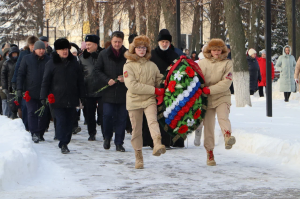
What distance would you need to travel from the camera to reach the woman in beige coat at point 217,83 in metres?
8.60

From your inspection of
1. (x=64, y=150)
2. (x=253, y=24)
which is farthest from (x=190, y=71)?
(x=253, y=24)

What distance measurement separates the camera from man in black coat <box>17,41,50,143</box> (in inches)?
473

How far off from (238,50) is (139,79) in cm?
958

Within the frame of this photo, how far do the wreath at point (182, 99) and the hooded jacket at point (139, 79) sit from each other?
0.17 metres

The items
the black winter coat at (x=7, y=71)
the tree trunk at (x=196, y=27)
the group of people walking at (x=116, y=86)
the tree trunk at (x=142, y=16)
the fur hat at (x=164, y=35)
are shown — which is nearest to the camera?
the group of people walking at (x=116, y=86)

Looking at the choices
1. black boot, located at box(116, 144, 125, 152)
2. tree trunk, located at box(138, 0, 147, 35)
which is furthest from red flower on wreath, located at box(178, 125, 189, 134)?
tree trunk, located at box(138, 0, 147, 35)

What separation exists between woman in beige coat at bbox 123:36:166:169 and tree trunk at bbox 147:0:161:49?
600 inches

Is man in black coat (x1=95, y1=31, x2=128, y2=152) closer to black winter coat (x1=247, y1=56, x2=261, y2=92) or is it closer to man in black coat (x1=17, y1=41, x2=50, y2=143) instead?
man in black coat (x1=17, y1=41, x2=50, y2=143)

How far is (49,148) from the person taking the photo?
11000mm

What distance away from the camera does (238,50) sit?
17781mm

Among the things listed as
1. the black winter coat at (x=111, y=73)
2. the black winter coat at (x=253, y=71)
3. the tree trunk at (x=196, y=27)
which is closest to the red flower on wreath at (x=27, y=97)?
the black winter coat at (x=111, y=73)

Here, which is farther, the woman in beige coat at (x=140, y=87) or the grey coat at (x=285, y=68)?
the grey coat at (x=285, y=68)

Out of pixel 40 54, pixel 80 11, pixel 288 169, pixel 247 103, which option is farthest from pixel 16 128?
pixel 80 11

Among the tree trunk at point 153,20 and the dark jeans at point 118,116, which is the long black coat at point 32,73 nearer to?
the dark jeans at point 118,116
